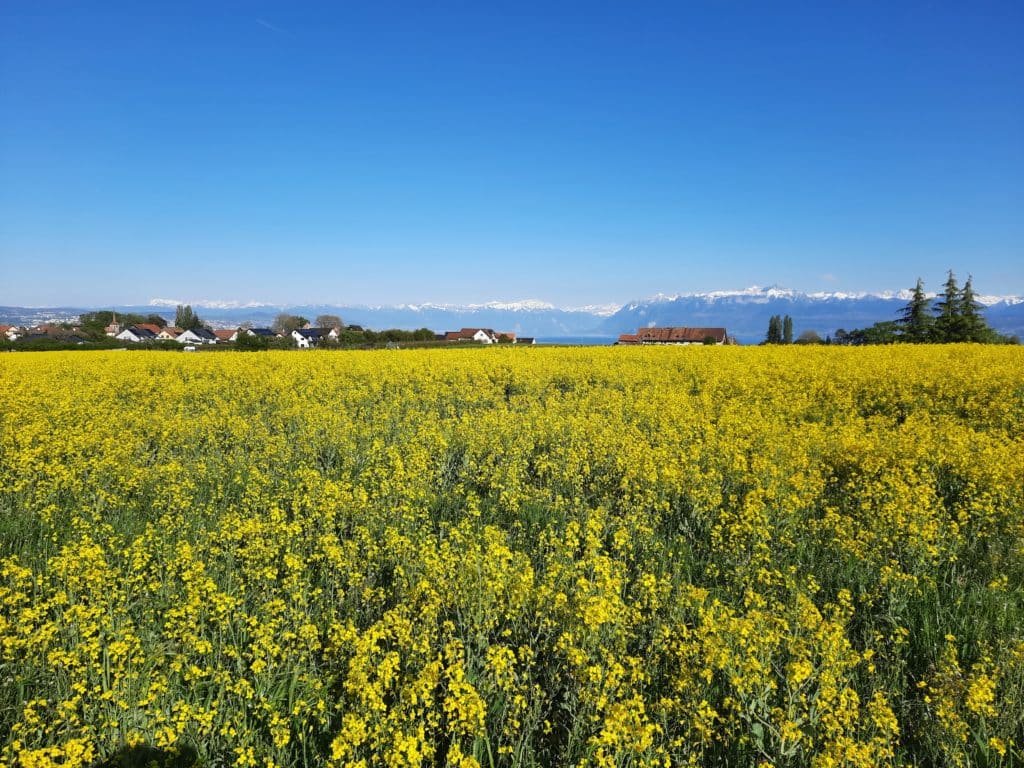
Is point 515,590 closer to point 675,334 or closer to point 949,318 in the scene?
point 949,318

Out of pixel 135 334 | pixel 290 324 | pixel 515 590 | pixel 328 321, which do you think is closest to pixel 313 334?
pixel 328 321

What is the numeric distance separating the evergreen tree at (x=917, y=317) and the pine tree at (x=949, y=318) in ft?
4.04

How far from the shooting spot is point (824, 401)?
15312 millimetres

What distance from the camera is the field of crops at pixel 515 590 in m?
3.57

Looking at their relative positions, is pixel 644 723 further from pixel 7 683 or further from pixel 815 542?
pixel 7 683

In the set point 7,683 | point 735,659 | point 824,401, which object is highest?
point 824,401

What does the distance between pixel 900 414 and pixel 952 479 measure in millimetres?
6452

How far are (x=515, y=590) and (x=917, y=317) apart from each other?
2827 inches

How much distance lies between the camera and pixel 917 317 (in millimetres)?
59406

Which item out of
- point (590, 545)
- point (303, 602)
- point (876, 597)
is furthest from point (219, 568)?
point (876, 597)

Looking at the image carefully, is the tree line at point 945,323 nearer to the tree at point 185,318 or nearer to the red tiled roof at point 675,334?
the red tiled roof at point 675,334

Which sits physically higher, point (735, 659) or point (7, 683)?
point (735, 659)

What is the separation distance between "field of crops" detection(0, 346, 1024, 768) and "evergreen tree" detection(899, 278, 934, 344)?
49.9 m

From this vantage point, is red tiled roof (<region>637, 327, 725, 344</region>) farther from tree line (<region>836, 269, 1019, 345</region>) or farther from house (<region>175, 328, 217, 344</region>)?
house (<region>175, 328, 217, 344</region>)
